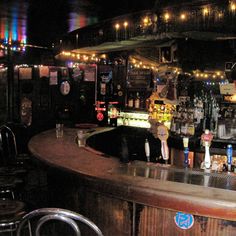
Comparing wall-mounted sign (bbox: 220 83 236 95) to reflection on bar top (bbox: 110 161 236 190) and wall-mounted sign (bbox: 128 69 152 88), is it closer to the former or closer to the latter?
reflection on bar top (bbox: 110 161 236 190)

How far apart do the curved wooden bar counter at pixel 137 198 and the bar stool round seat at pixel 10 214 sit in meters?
0.39

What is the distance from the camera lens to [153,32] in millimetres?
3779

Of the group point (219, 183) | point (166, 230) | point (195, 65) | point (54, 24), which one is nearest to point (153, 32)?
point (54, 24)

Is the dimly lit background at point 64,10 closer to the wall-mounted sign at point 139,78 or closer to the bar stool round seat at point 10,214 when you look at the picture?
the bar stool round seat at point 10,214

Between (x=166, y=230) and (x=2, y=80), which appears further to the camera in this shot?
(x=2, y=80)

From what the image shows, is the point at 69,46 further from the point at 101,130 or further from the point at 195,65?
the point at 195,65

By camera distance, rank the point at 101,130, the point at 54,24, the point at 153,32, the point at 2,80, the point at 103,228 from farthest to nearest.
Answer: the point at 2,80 → the point at 101,130 → the point at 54,24 → the point at 153,32 → the point at 103,228

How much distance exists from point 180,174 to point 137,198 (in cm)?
53

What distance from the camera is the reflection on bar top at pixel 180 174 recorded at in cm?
Result: 231

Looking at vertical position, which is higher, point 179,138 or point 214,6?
point 214,6

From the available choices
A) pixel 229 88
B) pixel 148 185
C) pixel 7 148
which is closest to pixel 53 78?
pixel 7 148

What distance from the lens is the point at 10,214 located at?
2666mm

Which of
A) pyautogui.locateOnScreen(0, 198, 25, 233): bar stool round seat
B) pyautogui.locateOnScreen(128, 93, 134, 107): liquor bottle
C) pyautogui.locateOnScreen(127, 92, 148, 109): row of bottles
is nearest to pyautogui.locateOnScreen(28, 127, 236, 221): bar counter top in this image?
pyautogui.locateOnScreen(0, 198, 25, 233): bar stool round seat

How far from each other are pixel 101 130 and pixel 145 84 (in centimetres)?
A: 219
